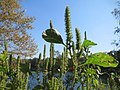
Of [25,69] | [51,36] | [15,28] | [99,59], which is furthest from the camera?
[15,28]

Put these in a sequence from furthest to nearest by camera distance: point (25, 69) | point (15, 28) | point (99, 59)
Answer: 1. point (15, 28)
2. point (25, 69)
3. point (99, 59)

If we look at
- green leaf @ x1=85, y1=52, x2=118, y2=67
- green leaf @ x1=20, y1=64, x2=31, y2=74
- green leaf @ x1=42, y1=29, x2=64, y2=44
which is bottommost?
green leaf @ x1=20, y1=64, x2=31, y2=74

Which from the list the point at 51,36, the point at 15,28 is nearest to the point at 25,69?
the point at 51,36

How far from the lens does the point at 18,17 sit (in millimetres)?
31391

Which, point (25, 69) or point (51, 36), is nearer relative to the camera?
point (51, 36)

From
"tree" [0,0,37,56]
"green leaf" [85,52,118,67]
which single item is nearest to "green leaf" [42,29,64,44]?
"green leaf" [85,52,118,67]

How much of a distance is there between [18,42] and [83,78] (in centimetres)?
2874

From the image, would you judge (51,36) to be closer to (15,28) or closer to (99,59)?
(99,59)

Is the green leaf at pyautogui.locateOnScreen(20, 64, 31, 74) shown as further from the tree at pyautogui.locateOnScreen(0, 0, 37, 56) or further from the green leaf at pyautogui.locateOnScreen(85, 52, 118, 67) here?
the tree at pyautogui.locateOnScreen(0, 0, 37, 56)

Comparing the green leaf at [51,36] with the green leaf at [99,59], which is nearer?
the green leaf at [51,36]

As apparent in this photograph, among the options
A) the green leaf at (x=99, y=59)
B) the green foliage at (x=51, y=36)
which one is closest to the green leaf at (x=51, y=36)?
the green foliage at (x=51, y=36)

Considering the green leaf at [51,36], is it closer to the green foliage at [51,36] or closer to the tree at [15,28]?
the green foliage at [51,36]

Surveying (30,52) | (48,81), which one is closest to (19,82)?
(48,81)

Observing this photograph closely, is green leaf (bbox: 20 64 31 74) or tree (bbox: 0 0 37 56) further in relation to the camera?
tree (bbox: 0 0 37 56)
